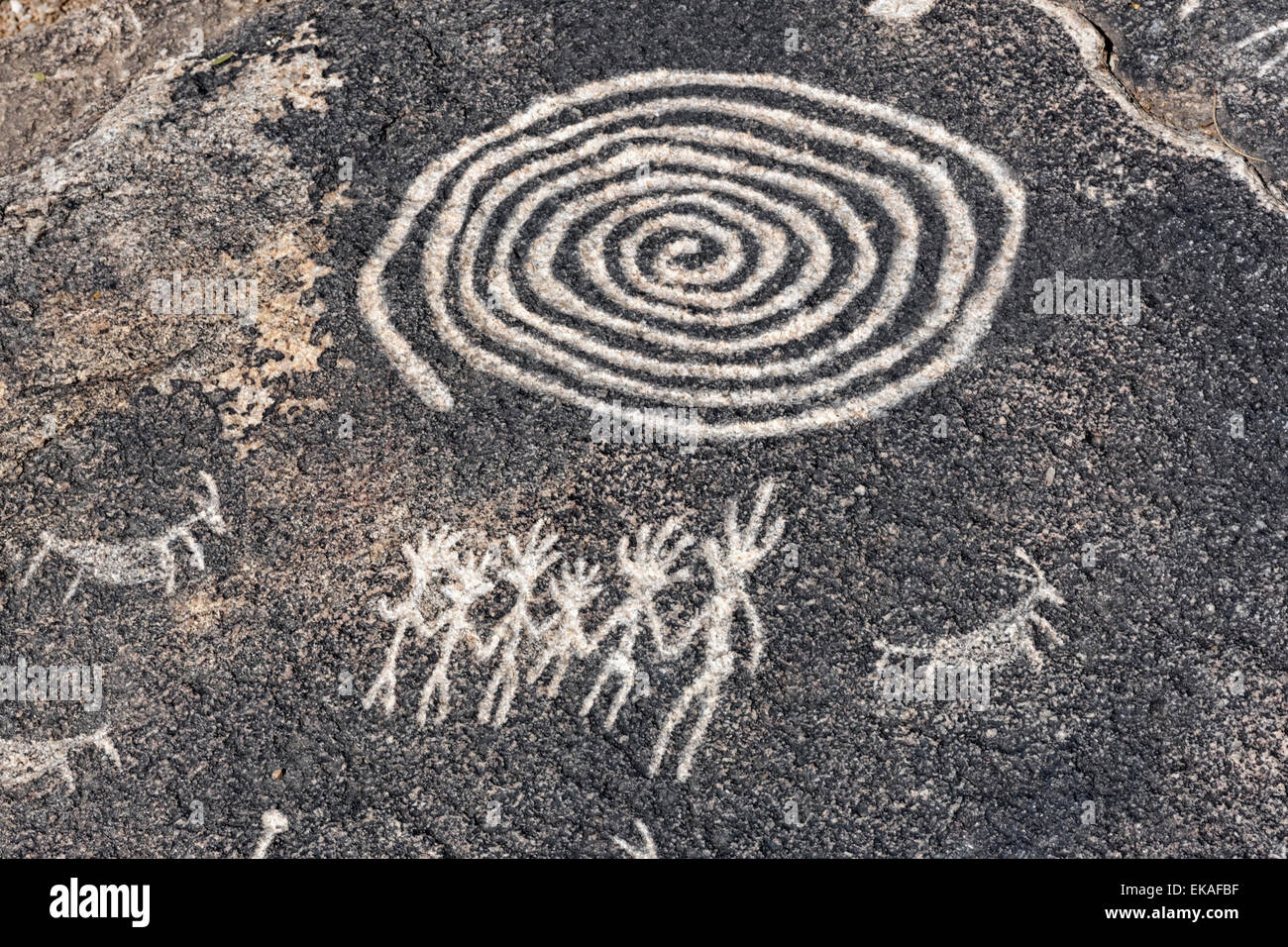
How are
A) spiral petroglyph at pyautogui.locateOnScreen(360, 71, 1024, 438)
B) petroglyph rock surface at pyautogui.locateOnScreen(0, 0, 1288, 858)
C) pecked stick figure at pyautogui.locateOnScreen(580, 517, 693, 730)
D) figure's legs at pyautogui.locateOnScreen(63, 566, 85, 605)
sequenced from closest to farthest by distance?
petroglyph rock surface at pyautogui.locateOnScreen(0, 0, 1288, 858) < pecked stick figure at pyautogui.locateOnScreen(580, 517, 693, 730) < figure's legs at pyautogui.locateOnScreen(63, 566, 85, 605) < spiral petroglyph at pyautogui.locateOnScreen(360, 71, 1024, 438)

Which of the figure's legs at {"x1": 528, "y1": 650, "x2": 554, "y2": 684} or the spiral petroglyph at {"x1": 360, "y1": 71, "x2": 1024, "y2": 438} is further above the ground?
the spiral petroglyph at {"x1": 360, "y1": 71, "x2": 1024, "y2": 438}

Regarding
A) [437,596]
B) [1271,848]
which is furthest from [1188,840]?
[437,596]

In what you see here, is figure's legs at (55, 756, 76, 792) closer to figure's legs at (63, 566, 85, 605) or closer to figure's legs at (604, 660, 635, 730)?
figure's legs at (63, 566, 85, 605)

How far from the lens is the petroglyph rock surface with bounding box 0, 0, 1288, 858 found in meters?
2.53

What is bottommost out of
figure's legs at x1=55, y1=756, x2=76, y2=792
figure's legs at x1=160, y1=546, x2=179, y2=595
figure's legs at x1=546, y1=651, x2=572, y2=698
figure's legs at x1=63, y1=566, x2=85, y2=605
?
figure's legs at x1=55, y1=756, x2=76, y2=792

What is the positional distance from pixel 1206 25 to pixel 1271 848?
7.77 ft

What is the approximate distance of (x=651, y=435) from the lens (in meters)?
2.92

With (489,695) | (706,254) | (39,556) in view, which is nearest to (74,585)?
(39,556)

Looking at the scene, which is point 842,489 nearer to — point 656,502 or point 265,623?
point 656,502

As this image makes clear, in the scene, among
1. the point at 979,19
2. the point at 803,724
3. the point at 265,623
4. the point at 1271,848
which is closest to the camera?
the point at 1271,848

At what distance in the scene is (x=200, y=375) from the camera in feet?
10.0

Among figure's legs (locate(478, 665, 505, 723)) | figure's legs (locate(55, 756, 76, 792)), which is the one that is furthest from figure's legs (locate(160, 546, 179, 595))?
figure's legs (locate(478, 665, 505, 723))

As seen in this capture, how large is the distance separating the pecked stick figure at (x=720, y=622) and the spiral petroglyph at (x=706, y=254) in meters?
0.27

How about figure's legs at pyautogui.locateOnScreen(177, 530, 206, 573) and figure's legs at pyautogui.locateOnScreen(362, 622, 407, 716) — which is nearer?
figure's legs at pyautogui.locateOnScreen(362, 622, 407, 716)
